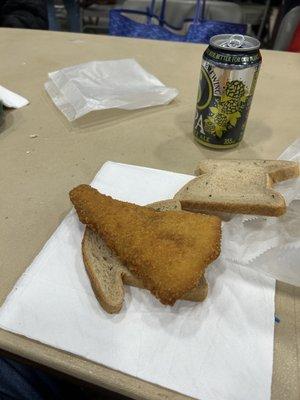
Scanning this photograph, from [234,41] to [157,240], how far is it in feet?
1.32

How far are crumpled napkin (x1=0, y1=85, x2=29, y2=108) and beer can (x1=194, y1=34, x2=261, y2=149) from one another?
17.5 inches

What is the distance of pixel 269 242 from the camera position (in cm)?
53

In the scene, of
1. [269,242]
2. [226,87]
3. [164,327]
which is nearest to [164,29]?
[226,87]

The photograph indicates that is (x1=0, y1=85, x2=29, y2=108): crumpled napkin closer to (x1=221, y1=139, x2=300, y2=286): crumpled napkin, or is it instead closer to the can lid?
the can lid

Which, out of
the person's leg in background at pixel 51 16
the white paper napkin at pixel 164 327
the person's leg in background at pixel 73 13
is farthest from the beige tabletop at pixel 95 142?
the person's leg in background at pixel 73 13

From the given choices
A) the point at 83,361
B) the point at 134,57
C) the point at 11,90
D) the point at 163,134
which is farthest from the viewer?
the point at 134,57

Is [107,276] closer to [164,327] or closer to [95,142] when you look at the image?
[164,327]

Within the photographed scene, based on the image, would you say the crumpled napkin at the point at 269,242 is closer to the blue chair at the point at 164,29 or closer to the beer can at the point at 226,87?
the beer can at the point at 226,87

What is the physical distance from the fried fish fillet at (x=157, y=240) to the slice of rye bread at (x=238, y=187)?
6 cm

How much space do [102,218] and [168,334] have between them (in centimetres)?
19

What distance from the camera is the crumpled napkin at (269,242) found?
1.63 ft

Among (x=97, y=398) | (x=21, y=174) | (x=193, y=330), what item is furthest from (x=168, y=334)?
(x=97, y=398)

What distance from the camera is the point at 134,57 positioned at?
1119mm

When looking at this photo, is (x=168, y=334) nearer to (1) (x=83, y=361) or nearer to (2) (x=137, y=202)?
(1) (x=83, y=361)
